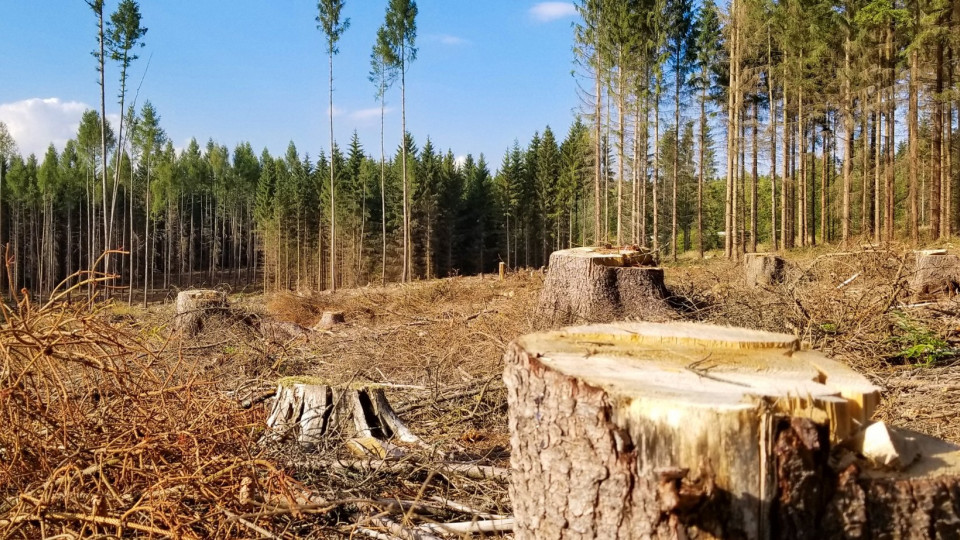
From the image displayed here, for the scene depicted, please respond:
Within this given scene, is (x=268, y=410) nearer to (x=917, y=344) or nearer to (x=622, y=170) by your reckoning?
(x=917, y=344)

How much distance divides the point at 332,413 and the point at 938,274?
797 cm

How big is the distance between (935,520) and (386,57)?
30.9m

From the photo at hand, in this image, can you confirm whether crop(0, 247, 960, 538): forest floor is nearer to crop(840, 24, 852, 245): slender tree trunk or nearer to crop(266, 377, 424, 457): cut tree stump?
crop(266, 377, 424, 457): cut tree stump

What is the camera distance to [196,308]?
9.30m

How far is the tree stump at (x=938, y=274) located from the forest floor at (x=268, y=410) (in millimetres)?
495

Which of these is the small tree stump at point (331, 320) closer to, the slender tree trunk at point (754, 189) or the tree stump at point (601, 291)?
the tree stump at point (601, 291)

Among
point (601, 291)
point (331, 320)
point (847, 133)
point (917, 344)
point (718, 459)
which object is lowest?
point (331, 320)

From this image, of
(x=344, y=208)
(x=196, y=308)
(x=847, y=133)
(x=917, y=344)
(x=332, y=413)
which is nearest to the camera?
(x=332, y=413)

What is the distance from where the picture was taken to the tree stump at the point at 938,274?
8163 mm

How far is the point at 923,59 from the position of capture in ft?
72.2

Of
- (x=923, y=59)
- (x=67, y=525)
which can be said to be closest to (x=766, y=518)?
(x=67, y=525)

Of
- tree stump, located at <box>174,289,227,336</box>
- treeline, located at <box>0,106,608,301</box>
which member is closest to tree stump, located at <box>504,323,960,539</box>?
tree stump, located at <box>174,289,227,336</box>

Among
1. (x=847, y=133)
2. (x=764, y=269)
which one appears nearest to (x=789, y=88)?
(x=847, y=133)

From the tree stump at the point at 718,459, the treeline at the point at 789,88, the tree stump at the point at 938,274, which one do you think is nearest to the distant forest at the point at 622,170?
the treeline at the point at 789,88
